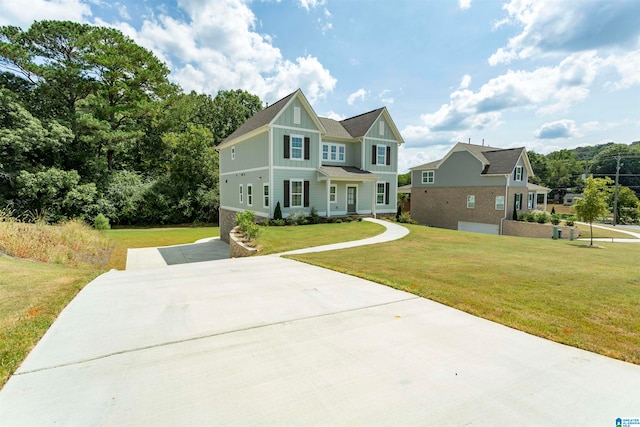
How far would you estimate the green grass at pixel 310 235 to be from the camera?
12344 mm

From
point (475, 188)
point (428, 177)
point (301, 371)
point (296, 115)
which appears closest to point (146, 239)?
point (296, 115)

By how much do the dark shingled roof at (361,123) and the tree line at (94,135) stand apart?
59.0 ft

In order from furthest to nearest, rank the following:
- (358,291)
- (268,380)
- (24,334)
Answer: (358,291) < (24,334) < (268,380)

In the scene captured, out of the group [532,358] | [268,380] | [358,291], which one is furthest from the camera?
[358,291]

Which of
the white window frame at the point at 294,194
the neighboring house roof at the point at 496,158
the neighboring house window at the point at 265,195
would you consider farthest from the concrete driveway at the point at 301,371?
the neighboring house roof at the point at 496,158

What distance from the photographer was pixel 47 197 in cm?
2642

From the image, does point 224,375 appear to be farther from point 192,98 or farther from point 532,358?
point 192,98

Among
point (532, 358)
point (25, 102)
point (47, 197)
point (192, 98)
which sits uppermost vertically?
point (192, 98)

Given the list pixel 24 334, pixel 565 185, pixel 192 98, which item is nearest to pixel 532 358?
pixel 24 334

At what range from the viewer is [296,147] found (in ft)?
63.5

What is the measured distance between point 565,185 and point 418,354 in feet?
276

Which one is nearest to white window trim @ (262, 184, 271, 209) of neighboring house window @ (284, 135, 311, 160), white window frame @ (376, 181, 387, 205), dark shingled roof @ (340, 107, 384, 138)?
neighboring house window @ (284, 135, 311, 160)

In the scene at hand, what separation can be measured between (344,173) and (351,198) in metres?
2.31

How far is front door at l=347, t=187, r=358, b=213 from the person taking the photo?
21.6 metres
